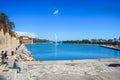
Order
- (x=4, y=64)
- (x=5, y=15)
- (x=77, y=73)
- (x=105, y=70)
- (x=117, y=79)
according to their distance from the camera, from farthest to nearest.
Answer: (x=5, y=15)
(x=4, y=64)
(x=105, y=70)
(x=77, y=73)
(x=117, y=79)

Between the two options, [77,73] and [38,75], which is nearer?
[38,75]

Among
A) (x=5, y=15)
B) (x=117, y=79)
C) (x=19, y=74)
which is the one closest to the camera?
(x=117, y=79)

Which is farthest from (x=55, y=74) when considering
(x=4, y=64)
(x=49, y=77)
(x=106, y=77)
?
(x=4, y=64)

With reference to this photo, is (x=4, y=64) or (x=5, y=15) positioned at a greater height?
(x=5, y=15)

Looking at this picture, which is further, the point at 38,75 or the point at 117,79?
the point at 38,75

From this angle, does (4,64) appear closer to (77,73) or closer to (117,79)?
(77,73)

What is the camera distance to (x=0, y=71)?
923cm

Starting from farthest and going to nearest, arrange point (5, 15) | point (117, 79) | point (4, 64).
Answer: point (5, 15), point (4, 64), point (117, 79)

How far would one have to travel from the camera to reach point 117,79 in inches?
332

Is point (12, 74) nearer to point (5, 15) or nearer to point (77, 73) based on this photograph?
point (77, 73)

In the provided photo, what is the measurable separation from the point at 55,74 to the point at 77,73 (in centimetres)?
121

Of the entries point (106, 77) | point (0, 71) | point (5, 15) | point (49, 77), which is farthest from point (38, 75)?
point (5, 15)

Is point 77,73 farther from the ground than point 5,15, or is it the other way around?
point 5,15

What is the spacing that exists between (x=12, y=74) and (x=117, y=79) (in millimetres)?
4940
